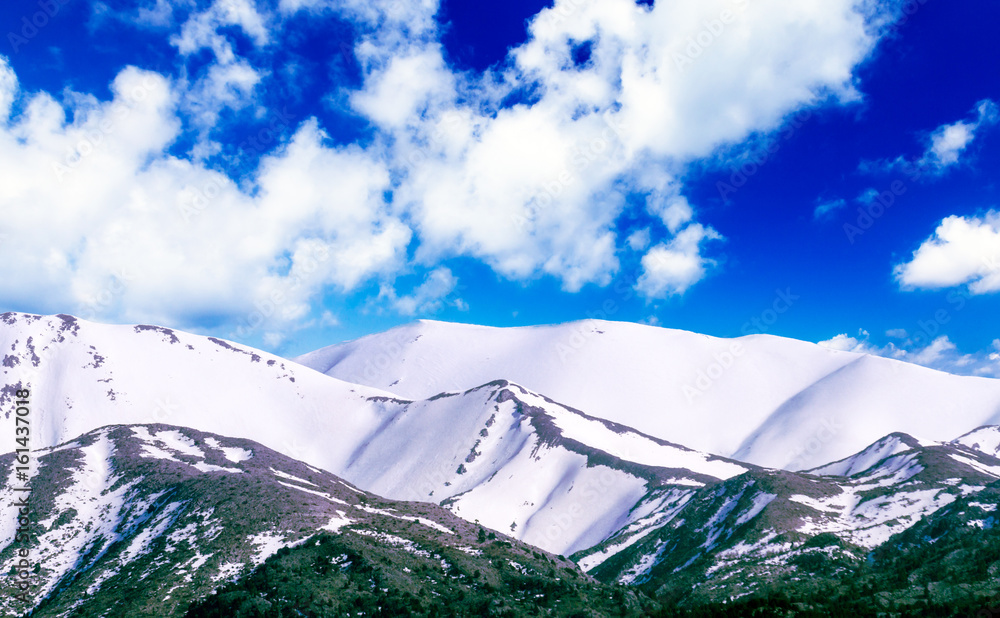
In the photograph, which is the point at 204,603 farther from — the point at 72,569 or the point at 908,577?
the point at 908,577

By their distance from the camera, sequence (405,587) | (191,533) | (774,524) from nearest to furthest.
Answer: (405,587) → (191,533) → (774,524)

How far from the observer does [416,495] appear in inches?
6265

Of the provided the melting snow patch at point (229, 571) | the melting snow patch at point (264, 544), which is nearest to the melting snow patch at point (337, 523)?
the melting snow patch at point (264, 544)

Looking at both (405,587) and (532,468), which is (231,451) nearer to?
(405,587)

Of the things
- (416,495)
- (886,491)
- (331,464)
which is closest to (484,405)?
(416,495)

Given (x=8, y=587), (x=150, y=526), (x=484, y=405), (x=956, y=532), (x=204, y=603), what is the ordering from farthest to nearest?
(x=484, y=405) → (x=150, y=526) → (x=956, y=532) → (x=8, y=587) → (x=204, y=603)

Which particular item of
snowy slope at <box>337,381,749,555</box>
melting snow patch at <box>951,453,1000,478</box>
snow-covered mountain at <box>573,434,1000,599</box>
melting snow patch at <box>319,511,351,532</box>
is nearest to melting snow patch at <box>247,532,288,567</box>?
melting snow patch at <box>319,511,351,532</box>

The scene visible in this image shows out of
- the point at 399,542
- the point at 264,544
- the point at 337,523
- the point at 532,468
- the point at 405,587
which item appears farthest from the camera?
the point at 532,468

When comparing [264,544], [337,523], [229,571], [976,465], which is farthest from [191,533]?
[976,465]

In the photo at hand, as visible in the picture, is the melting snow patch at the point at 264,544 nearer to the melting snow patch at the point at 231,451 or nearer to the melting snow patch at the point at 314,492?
the melting snow patch at the point at 314,492

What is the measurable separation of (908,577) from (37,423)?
241m

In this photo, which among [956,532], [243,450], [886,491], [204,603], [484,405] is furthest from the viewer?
[484,405]

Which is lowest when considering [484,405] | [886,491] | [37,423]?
[886,491]

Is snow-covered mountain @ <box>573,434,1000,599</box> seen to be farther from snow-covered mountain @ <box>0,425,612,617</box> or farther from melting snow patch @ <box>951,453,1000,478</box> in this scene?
snow-covered mountain @ <box>0,425,612,617</box>
